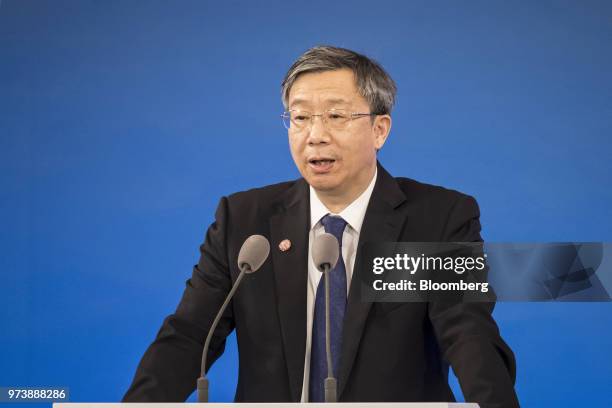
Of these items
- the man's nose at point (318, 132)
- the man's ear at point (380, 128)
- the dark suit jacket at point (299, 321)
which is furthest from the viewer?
the man's ear at point (380, 128)

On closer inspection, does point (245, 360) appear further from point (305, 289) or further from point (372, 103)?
point (372, 103)

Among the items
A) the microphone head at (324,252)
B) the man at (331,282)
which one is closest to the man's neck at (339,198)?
the man at (331,282)

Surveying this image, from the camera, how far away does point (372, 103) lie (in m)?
2.69

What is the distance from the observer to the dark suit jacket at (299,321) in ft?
7.75

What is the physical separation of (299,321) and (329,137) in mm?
495

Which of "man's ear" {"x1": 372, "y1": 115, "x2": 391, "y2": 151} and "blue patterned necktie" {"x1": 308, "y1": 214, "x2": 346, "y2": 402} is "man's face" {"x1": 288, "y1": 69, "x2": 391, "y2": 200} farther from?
"blue patterned necktie" {"x1": 308, "y1": 214, "x2": 346, "y2": 402}

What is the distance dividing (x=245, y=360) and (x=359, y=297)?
342 mm

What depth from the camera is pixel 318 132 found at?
8.48 feet

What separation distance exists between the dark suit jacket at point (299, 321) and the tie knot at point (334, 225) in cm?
5

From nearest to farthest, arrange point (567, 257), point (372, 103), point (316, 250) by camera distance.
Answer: point (316, 250) < point (372, 103) < point (567, 257)

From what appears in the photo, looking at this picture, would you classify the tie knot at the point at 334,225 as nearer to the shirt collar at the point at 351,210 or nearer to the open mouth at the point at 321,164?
the shirt collar at the point at 351,210

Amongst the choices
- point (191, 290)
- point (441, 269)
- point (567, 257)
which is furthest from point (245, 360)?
point (567, 257)

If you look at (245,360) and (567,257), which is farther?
(567,257)

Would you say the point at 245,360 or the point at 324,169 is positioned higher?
the point at 324,169
